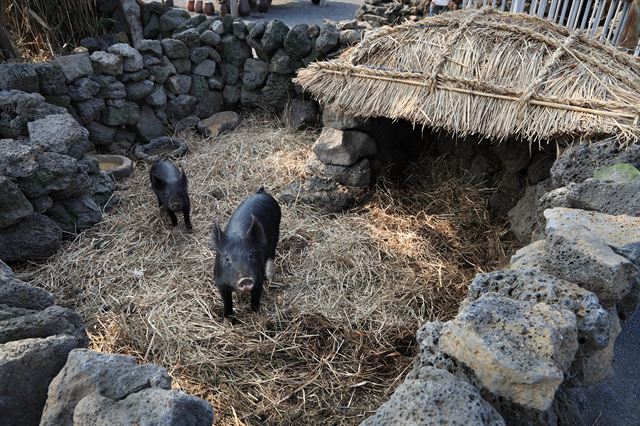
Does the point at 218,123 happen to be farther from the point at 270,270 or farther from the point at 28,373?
the point at 28,373

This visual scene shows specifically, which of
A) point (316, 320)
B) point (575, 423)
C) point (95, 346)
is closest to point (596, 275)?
point (575, 423)

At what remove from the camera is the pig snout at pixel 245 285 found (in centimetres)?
319

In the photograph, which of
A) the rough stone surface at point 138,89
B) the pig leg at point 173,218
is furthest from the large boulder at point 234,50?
the pig leg at point 173,218

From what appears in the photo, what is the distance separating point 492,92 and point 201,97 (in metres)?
4.34

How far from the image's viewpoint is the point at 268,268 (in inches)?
155

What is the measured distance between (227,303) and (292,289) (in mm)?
617

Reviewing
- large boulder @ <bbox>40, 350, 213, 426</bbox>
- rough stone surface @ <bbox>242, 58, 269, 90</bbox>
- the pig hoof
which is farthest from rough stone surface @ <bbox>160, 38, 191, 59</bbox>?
large boulder @ <bbox>40, 350, 213, 426</bbox>

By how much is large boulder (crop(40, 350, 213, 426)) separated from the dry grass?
4.37 feet

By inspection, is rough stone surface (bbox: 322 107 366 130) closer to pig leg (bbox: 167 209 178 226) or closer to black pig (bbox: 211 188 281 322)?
black pig (bbox: 211 188 281 322)

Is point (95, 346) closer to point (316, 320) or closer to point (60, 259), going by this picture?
point (60, 259)

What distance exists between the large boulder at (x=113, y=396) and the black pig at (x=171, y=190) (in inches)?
106

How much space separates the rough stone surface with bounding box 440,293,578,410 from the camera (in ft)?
5.06

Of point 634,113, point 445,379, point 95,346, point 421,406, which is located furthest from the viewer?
point 95,346

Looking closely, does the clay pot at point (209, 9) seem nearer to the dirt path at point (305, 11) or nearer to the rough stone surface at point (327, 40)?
the dirt path at point (305, 11)
